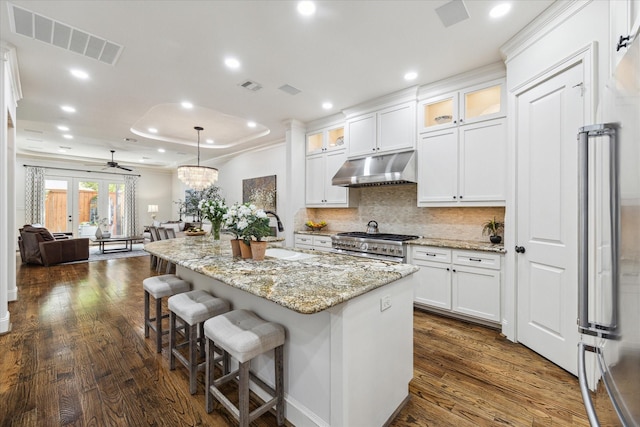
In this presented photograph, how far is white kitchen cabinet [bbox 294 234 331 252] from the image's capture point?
4.43 meters

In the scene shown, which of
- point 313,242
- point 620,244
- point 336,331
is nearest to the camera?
point 620,244

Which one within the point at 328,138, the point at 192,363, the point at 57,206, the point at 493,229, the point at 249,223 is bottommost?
the point at 192,363

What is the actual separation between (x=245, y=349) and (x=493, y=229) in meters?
3.06

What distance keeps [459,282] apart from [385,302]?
1901 mm

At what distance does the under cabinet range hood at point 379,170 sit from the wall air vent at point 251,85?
1.66 meters

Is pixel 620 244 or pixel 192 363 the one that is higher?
pixel 620 244

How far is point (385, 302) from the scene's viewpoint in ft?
5.30

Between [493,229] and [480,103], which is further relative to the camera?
[480,103]

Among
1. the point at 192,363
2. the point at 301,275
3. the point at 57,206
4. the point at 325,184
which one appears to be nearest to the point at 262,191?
the point at 325,184

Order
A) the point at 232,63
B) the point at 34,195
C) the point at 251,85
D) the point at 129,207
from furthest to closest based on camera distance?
the point at 129,207
the point at 34,195
the point at 251,85
the point at 232,63

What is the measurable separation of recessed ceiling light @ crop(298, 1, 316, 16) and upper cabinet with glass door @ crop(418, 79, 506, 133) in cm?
202

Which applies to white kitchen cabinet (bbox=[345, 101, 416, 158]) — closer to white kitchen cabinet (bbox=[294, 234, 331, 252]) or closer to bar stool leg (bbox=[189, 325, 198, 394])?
white kitchen cabinet (bbox=[294, 234, 331, 252])

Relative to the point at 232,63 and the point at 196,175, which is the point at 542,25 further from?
the point at 196,175

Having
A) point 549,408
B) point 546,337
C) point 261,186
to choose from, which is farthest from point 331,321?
point 261,186
